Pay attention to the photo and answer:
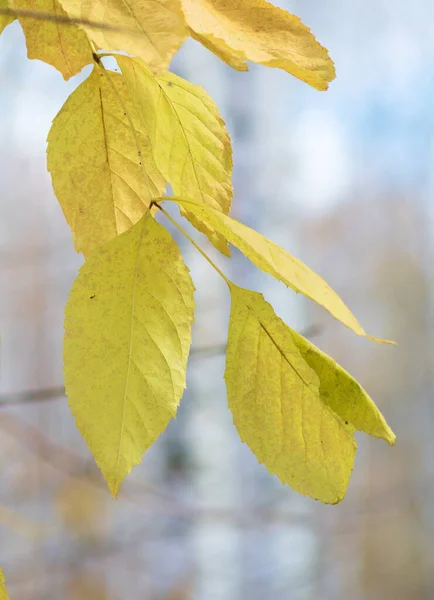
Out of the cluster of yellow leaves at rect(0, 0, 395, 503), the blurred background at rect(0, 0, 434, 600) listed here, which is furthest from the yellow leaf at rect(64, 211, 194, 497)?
the blurred background at rect(0, 0, 434, 600)

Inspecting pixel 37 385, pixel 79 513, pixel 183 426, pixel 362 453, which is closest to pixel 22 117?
pixel 37 385

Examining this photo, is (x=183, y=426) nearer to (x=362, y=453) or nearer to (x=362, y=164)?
(x=362, y=453)

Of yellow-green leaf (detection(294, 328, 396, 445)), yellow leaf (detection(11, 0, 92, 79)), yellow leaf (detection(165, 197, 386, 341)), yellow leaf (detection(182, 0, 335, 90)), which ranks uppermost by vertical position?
yellow leaf (detection(182, 0, 335, 90))

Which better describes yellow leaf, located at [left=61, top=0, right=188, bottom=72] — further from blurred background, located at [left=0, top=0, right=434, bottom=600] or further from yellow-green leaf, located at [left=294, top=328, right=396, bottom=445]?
blurred background, located at [left=0, top=0, right=434, bottom=600]

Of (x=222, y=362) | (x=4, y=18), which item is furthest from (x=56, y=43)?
(x=222, y=362)

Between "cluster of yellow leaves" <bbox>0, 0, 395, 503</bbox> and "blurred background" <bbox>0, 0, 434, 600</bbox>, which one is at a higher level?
"cluster of yellow leaves" <bbox>0, 0, 395, 503</bbox>

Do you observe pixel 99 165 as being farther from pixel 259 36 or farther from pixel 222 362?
pixel 222 362

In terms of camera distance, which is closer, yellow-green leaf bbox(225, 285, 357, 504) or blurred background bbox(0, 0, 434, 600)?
yellow-green leaf bbox(225, 285, 357, 504)
